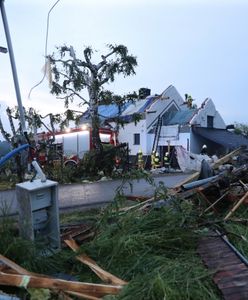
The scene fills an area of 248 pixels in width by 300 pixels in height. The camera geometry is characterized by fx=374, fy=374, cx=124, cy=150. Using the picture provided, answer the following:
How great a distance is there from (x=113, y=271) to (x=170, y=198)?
66.5 inches

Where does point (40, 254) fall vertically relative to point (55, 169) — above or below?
above

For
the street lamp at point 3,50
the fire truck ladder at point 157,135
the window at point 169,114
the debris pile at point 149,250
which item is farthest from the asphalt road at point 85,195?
the window at point 169,114

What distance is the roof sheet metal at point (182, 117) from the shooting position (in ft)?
99.5

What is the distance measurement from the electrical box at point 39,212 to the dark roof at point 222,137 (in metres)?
23.9

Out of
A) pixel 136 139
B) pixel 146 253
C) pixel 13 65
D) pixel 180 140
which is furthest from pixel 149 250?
pixel 136 139

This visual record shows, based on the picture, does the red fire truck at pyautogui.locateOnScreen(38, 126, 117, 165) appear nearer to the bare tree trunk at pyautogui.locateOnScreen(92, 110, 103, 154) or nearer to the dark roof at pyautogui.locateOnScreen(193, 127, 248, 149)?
the bare tree trunk at pyautogui.locateOnScreen(92, 110, 103, 154)

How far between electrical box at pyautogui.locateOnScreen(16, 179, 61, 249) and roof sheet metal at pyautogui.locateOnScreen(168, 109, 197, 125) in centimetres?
2610

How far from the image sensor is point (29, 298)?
3.24 m

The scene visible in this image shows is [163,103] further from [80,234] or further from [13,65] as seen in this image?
[80,234]

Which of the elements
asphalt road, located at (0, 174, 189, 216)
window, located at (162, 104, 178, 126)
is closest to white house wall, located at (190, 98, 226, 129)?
window, located at (162, 104, 178, 126)

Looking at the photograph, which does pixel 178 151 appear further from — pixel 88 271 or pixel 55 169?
pixel 88 271

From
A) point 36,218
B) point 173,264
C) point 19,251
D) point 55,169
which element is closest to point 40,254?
point 19,251

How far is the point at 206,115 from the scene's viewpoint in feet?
105

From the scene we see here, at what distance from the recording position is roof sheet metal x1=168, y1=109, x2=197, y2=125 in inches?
1194
